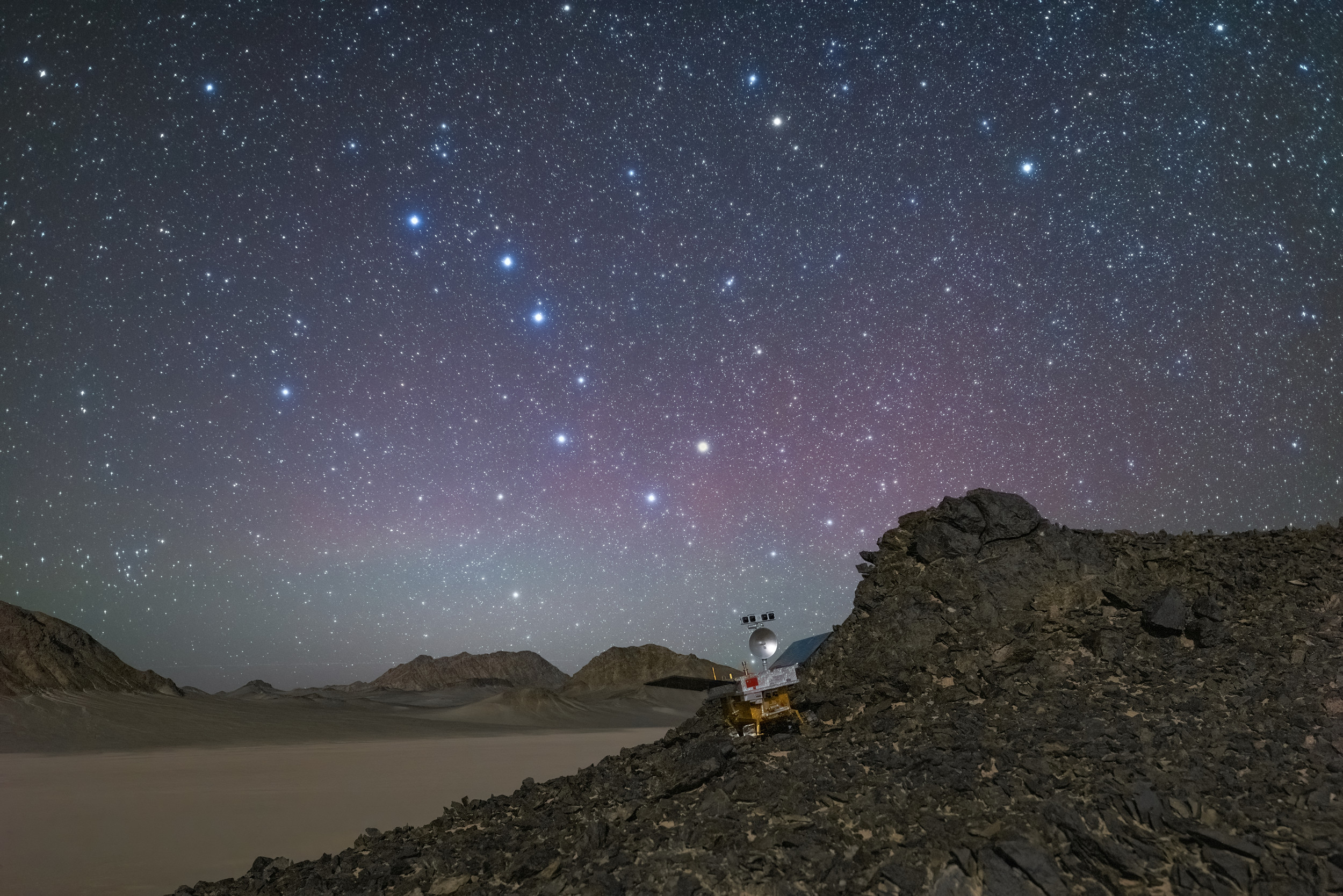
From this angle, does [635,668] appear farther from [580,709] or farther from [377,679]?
[377,679]

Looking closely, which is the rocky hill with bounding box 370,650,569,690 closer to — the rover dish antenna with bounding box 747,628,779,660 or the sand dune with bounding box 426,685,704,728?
the sand dune with bounding box 426,685,704,728

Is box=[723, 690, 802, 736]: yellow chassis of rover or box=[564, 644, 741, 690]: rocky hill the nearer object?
box=[723, 690, 802, 736]: yellow chassis of rover

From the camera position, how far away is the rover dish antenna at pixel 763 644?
64.7ft

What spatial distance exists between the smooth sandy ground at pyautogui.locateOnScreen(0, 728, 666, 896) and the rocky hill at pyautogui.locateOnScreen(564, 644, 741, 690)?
208ft

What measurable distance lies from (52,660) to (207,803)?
150ft

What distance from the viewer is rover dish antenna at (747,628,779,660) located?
64.7ft

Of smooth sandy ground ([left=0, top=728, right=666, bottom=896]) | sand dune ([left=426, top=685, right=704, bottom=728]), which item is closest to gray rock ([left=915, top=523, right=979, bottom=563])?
smooth sandy ground ([left=0, top=728, right=666, bottom=896])

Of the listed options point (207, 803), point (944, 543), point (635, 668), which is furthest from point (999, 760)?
point (635, 668)

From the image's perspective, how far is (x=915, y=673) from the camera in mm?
18766

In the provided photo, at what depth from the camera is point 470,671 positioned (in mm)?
155625

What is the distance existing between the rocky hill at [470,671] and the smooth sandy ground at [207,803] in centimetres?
9396

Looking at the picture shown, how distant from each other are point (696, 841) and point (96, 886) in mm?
19367

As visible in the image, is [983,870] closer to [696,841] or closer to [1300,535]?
[696,841]

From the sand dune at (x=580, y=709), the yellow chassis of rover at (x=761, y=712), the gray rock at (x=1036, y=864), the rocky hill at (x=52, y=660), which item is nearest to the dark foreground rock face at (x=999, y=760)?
the gray rock at (x=1036, y=864)
